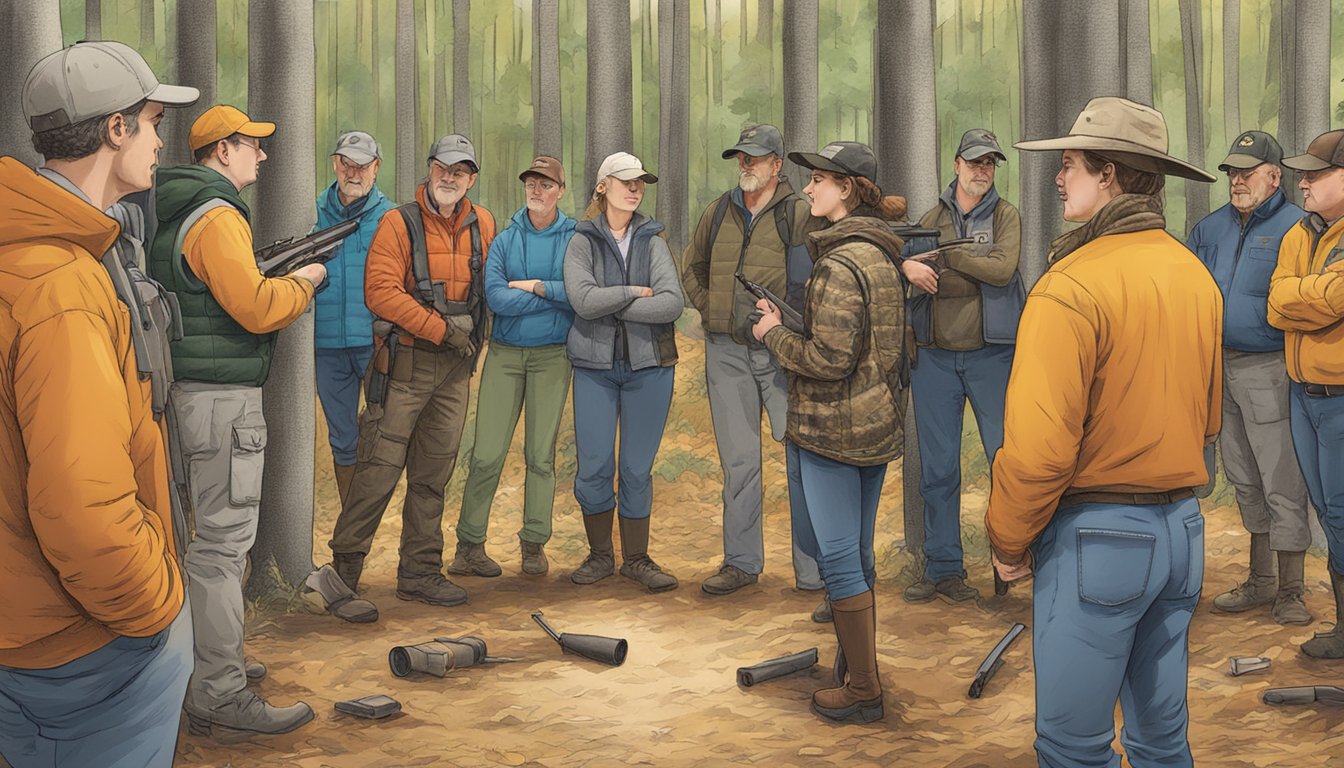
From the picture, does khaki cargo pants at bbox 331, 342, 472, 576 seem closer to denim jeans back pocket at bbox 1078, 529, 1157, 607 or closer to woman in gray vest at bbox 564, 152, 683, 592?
woman in gray vest at bbox 564, 152, 683, 592

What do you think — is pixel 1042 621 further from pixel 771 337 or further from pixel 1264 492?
pixel 1264 492

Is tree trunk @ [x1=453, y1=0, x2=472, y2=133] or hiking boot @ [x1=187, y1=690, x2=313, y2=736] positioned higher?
tree trunk @ [x1=453, y1=0, x2=472, y2=133]

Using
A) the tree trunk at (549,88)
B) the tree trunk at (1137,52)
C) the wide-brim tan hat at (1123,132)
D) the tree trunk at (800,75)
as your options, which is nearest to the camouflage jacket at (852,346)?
the wide-brim tan hat at (1123,132)

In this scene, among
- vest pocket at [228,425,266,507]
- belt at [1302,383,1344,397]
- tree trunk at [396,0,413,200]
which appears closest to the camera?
vest pocket at [228,425,266,507]

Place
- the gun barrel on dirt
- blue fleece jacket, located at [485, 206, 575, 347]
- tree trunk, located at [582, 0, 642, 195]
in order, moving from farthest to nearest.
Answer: tree trunk, located at [582, 0, 642, 195] → blue fleece jacket, located at [485, 206, 575, 347] → the gun barrel on dirt

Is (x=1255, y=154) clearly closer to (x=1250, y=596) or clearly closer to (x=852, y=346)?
(x=1250, y=596)

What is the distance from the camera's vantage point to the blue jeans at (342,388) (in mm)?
7016

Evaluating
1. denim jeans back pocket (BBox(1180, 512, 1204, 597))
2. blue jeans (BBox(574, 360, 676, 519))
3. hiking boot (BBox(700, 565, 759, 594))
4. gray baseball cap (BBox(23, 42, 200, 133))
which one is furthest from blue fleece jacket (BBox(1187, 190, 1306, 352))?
gray baseball cap (BBox(23, 42, 200, 133))

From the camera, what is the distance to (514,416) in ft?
23.2

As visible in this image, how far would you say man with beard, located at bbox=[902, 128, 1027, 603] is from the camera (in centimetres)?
631

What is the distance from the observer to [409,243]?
21.0 feet

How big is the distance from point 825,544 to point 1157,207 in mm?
2055

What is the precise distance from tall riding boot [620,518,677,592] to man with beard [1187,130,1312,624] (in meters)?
3.11

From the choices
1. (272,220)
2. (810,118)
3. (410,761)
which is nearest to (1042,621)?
(410,761)
